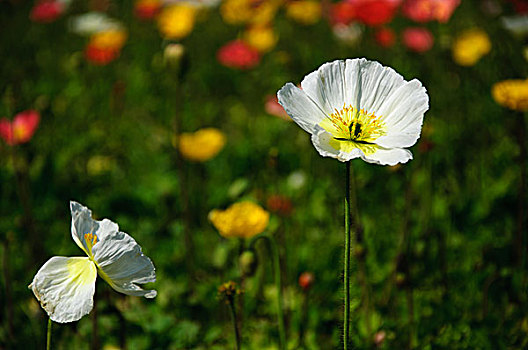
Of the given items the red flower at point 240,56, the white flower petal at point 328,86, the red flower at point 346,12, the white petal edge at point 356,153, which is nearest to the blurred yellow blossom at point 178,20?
the red flower at point 240,56

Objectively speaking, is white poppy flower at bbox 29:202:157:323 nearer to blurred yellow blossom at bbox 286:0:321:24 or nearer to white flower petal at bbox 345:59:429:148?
white flower petal at bbox 345:59:429:148

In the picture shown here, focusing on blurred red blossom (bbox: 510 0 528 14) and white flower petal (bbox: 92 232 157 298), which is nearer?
white flower petal (bbox: 92 232 157 298)

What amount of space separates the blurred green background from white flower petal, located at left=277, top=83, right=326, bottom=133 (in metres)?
0.27

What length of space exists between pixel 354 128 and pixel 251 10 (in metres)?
1.66

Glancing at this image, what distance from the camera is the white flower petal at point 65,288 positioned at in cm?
69

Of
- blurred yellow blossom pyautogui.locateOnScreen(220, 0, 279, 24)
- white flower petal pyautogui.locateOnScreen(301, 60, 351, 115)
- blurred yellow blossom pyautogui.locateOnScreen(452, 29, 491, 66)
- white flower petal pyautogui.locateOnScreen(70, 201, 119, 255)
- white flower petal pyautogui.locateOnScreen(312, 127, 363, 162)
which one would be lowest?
white flower petal pyautogui.locateOnScreen(70, 201, 119, 255)

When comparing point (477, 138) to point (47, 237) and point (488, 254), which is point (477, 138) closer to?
point (488, 254)

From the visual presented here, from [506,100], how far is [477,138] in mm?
666

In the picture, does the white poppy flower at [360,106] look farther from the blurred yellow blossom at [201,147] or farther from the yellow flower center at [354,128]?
the blurred yellow blossom at [201,147]

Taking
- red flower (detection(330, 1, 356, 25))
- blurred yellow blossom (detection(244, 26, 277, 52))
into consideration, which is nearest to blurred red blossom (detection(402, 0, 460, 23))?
red flower (detection(330, 1, 356, 25))

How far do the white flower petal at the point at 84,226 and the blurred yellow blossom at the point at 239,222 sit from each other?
45 cm

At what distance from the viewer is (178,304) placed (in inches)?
51.9

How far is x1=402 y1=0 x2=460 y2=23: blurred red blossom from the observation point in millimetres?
1722

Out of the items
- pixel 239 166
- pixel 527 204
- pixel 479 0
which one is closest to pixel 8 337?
pixel 239 166
